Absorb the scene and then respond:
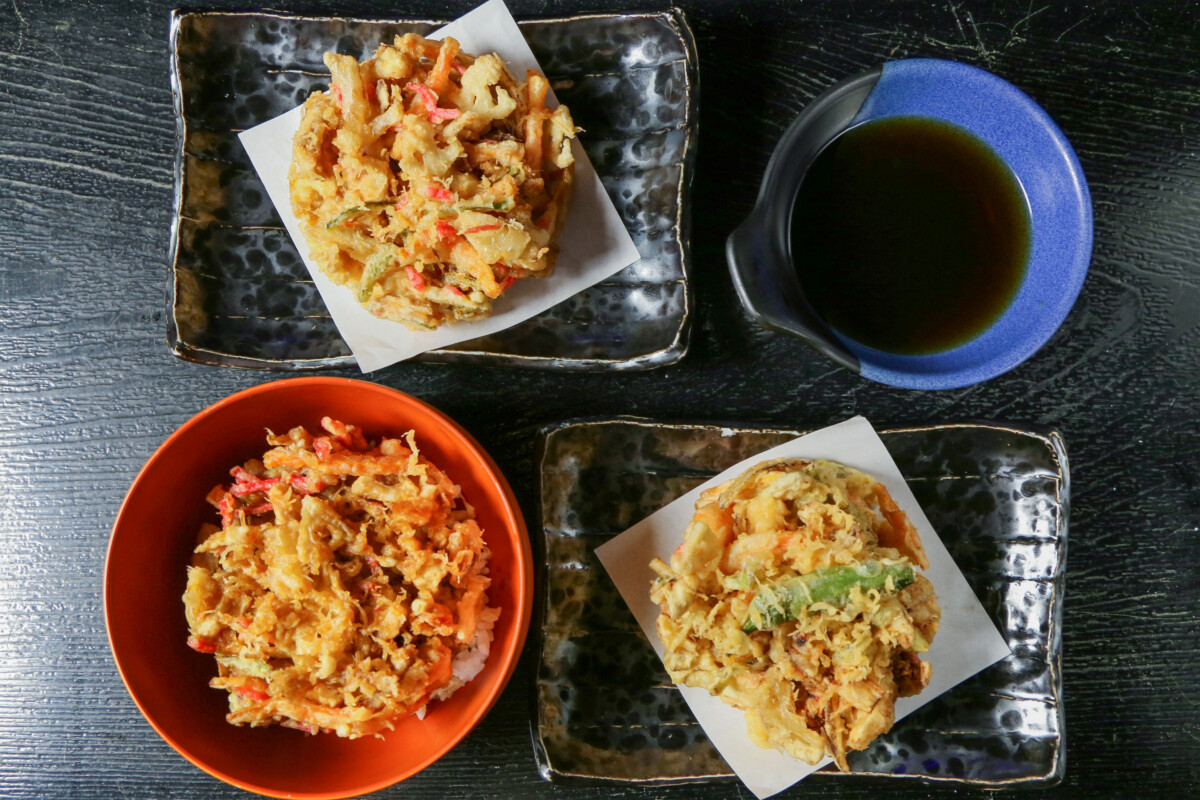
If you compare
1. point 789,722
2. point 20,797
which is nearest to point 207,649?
point 20,797

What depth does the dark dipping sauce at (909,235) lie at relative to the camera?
2.30m

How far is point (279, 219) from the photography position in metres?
2.51

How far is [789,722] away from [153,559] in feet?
5.76

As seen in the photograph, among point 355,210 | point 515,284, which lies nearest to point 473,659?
point 515,284

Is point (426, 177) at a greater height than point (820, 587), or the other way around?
point (426, 177)

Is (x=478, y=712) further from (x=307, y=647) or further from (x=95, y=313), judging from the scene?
(x=95, y=313)

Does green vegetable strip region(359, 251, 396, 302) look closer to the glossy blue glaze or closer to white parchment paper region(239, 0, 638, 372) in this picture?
white parchment paper region(239, 0, 638, 372)

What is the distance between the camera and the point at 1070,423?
253 centimetres

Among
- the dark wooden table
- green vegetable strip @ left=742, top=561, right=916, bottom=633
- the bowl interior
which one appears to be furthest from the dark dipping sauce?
the bowl interior

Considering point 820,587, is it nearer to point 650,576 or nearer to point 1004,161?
point 650,576

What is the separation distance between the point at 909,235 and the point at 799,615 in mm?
1159

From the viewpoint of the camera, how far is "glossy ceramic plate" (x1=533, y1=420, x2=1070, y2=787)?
239 centimetres

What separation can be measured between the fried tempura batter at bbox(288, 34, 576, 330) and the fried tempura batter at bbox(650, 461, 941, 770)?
90 cm

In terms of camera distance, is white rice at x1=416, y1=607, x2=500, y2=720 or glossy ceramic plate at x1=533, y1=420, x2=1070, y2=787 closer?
white rice at x1=416, y1=607, x2=500, y2=720
